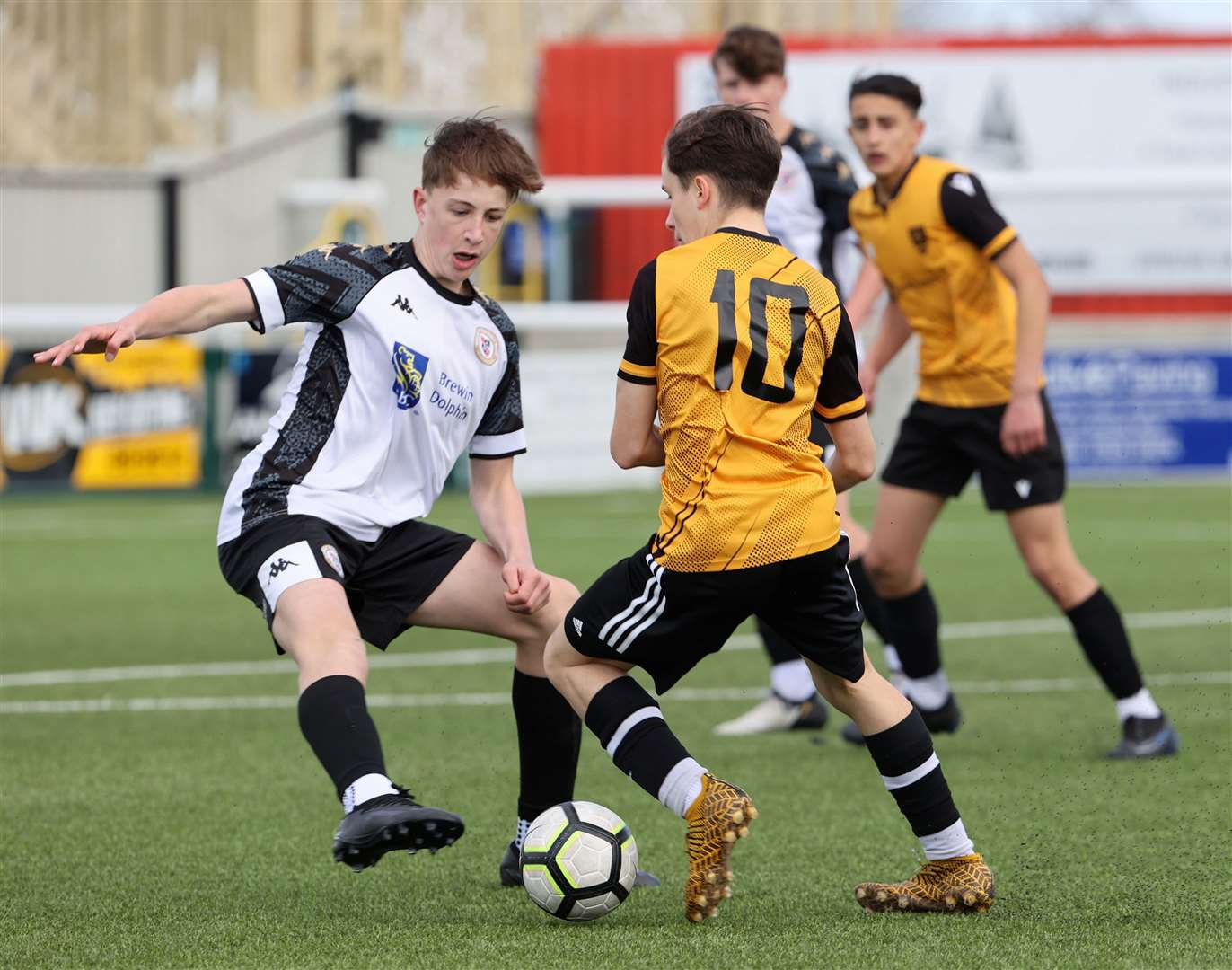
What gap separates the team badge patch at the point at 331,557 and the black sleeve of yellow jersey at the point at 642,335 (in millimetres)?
823

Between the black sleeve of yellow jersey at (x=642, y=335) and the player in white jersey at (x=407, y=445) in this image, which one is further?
the player in white jersey at (x=407, y=445)

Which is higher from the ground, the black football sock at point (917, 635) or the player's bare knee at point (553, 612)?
the player's bare knee at point (553, 612)

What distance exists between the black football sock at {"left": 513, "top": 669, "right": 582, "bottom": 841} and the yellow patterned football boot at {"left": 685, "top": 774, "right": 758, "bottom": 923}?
0.71m

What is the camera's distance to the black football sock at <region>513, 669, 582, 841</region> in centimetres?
440

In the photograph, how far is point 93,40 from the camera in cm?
3297

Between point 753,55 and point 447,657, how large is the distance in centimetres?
340

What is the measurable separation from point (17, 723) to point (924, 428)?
347 centimetres

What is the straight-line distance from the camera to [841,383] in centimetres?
390

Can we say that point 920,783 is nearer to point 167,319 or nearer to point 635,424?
point 635,424


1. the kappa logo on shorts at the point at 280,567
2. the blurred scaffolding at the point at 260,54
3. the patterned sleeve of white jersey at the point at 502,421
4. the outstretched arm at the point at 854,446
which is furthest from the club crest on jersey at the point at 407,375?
the blurred scaffolding at the point at 260,54

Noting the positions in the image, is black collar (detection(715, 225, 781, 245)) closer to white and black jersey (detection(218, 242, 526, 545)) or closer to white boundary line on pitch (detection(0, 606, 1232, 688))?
white and black jersey (detection(218, 242, 526, 545))

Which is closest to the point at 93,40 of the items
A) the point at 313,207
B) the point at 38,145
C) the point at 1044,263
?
the point at 38,145

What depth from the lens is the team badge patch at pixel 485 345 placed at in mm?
4379

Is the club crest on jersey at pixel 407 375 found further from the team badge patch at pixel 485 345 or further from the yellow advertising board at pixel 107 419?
the yellow advertising board at pixel 107 419
